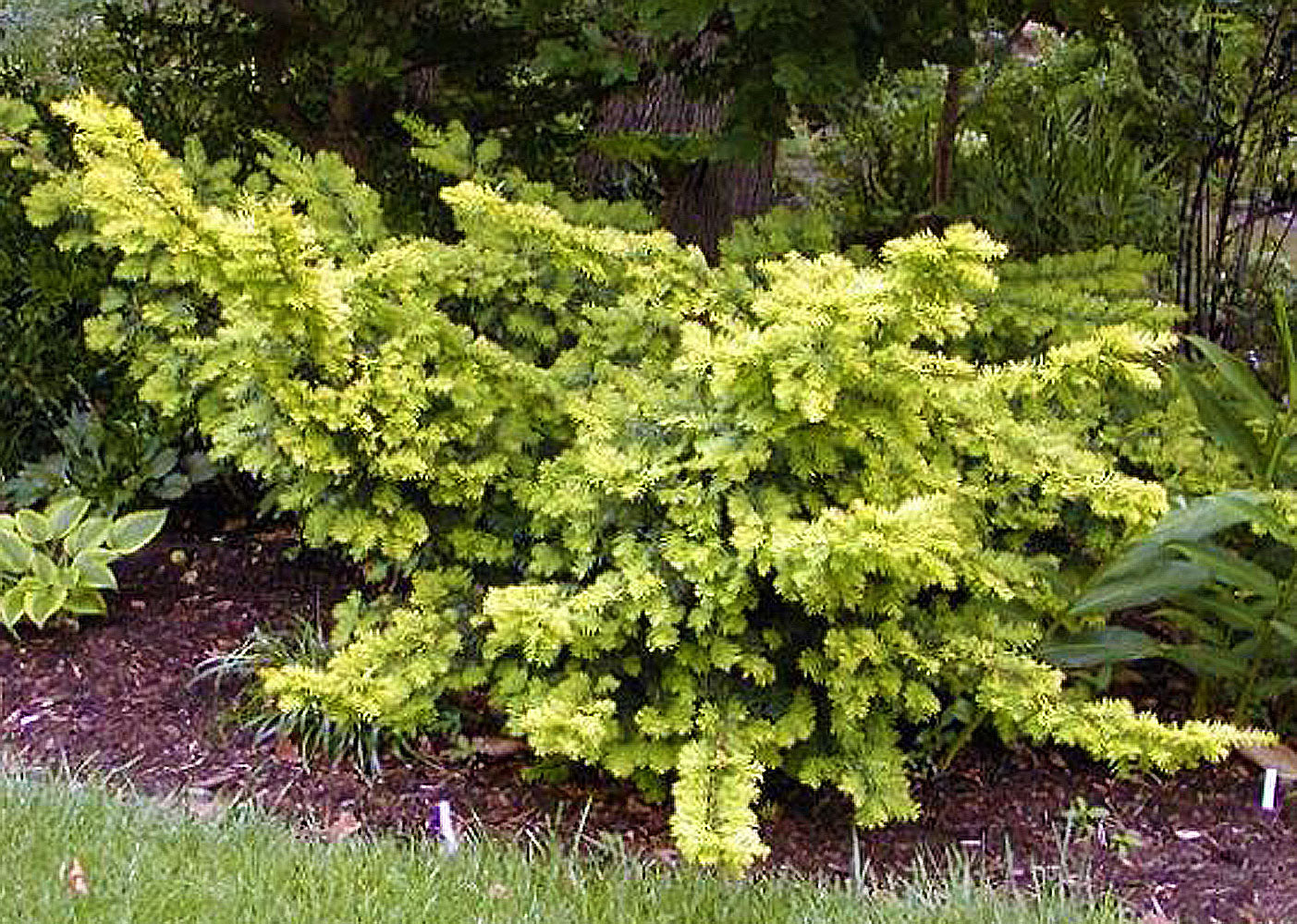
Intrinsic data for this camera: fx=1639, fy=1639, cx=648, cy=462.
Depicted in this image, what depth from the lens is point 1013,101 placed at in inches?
273

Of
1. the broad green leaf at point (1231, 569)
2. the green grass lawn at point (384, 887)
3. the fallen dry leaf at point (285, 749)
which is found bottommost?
the green grass lawn at point (384, 887)

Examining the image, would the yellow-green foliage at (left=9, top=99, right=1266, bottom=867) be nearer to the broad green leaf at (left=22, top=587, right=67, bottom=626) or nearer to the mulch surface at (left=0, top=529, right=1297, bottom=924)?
the mulch surface at (left=0, top=529, right=1297, bottom=924)

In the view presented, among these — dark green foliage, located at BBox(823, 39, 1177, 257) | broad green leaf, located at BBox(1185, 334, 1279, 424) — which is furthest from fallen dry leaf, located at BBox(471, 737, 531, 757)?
dark green foliage, located at BBox(823, 39, 1177, 257)

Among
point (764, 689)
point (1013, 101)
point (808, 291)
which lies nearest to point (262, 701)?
point (764, 689)

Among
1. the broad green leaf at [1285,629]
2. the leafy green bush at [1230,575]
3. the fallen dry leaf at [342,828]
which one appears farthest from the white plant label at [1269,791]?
the fallen dry leaf at [342,828]

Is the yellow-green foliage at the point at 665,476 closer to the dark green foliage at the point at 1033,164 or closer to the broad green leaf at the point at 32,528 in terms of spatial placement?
the broad green leaf at the point at 32,528

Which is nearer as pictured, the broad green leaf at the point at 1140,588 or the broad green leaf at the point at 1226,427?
the broad green leaf at the point at 1140,588

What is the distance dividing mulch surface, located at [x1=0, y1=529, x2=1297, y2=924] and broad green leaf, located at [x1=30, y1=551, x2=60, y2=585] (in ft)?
0.69

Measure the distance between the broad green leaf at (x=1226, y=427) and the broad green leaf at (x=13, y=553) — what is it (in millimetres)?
2901

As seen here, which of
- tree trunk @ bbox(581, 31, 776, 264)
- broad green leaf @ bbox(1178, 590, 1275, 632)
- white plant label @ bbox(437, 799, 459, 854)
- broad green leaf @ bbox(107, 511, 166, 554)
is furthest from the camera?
tree trunk @ bbox(581, 31, 776, 264)

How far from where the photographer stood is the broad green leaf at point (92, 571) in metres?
4.18

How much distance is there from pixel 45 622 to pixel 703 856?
7.22 ft

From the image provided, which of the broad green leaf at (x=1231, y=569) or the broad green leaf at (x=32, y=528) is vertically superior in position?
the broad green leaf at (x=1231, y=569)

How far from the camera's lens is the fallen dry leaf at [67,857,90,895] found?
309 cm
